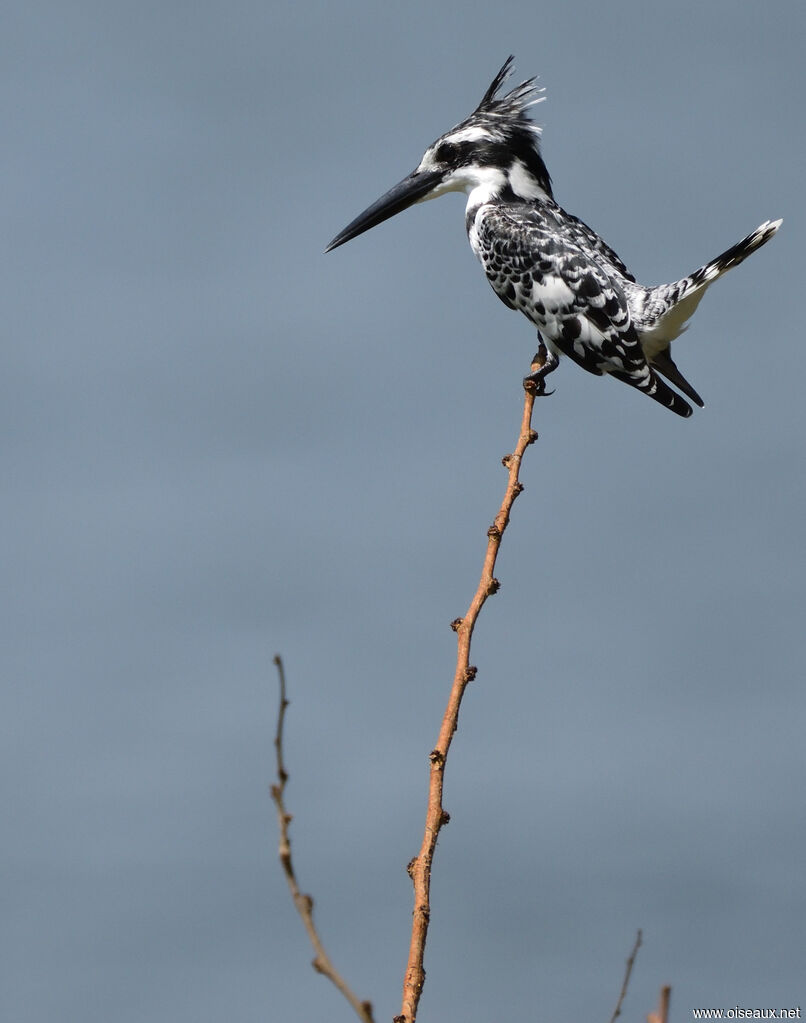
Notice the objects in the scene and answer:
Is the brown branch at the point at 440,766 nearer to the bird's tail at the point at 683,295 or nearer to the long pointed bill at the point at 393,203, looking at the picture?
the bird's tail at the point at 683,295

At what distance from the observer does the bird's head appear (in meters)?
7.66

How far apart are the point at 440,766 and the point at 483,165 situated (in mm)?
5674

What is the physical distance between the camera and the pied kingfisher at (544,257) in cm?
670

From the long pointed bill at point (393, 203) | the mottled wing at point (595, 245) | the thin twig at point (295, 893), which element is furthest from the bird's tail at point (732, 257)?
the thin twig at point (295, 893)

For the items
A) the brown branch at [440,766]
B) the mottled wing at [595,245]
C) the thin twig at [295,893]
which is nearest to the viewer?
the thin twig at [295,893]

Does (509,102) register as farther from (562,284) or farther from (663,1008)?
(663,1008)

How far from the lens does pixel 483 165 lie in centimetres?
766

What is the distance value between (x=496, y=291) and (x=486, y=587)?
445cm

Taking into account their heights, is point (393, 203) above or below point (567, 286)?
above

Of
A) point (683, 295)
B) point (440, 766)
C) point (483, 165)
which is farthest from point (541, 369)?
point (440, 766)

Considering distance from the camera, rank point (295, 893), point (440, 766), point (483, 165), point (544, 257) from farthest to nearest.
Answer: point (483, 165), point (544, 257), point (440, 766), point (295, 893)

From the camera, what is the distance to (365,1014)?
1515 millimetres

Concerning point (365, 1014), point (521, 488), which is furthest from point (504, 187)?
point (365, 1014)

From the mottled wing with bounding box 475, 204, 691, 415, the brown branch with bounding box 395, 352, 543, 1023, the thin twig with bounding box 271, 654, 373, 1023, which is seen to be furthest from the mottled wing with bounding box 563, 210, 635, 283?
the thin twig with bounding box 271, 654, 373, 1023
